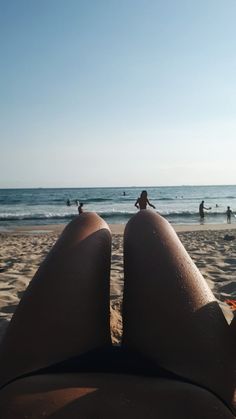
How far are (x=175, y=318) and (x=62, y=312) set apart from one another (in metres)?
0.46

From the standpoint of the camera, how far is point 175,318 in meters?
1.62

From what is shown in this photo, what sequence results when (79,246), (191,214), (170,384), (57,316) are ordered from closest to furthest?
(170,384) → (57,316) → (79,246) → (191,214)

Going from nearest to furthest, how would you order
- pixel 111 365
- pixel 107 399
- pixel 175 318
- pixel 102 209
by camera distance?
pixel 107 399, pixel 111 365, pixel 175 318, pixel 102 209

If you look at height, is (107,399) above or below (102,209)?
above

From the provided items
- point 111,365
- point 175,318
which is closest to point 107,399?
point 111,365

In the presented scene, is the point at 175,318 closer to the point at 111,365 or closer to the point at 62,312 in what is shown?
the point at 111,365

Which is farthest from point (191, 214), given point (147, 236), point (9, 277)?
point (147, 236)

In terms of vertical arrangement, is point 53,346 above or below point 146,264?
below

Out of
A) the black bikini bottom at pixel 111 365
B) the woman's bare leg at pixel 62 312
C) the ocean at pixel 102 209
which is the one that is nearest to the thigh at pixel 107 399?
the black bikini bottom at pixel 111 365

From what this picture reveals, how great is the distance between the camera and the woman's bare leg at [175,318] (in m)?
1.46

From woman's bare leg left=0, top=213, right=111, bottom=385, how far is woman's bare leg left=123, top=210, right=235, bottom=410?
0.13 metres

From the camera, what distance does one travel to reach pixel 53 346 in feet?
5.08

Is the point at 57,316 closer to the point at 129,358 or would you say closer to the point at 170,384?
the point at 129,358

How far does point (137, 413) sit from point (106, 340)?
52 centimetres
